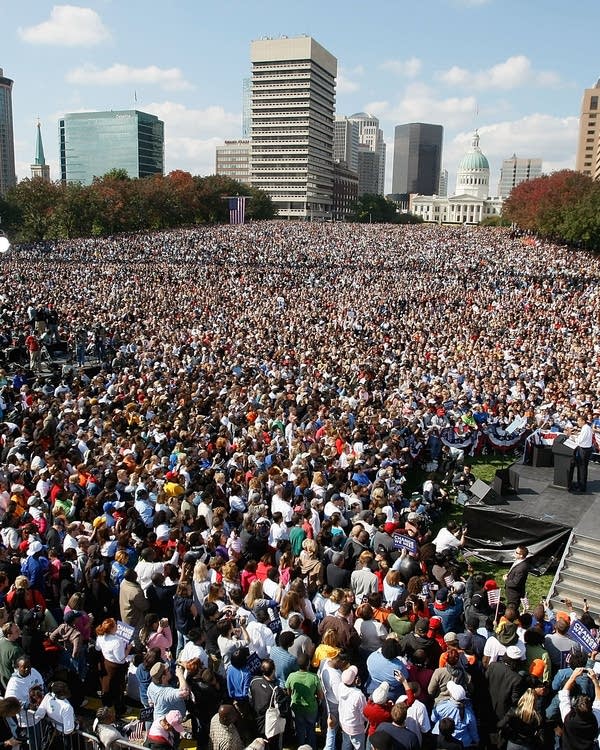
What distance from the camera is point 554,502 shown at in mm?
11891

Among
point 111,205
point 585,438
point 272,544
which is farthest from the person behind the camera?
point 111,205

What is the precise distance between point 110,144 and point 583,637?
640ft

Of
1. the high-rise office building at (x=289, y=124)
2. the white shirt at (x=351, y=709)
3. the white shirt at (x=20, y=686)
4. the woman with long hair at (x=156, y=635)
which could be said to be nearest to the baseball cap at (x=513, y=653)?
the white shirt at (x=351, y=709)

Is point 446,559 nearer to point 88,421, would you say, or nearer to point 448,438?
point 448,438

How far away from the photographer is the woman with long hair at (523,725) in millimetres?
5391

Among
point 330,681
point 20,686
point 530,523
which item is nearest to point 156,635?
point 20,686

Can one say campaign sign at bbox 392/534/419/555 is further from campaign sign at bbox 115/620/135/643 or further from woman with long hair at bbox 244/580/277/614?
campaign sign at bbox 115/620/135/643

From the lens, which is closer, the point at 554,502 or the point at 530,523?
the point at 530,523

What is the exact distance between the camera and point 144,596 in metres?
6.88

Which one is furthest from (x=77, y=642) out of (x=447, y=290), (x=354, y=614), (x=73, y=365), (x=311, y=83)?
(x=311, y=83)

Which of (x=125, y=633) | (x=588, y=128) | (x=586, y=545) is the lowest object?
(x=586, y=545)

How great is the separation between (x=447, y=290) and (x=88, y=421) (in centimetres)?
2475

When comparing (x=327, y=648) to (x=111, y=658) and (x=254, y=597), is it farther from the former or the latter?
(x=111, y=658)

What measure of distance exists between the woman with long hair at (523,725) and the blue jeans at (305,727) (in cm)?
168
